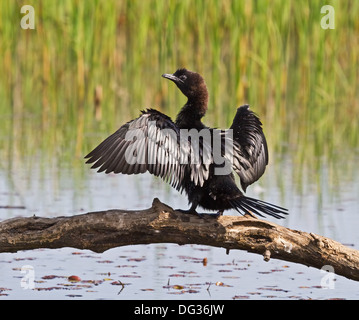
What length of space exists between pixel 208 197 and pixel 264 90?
7.22 metres

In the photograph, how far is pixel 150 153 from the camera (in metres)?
4.91

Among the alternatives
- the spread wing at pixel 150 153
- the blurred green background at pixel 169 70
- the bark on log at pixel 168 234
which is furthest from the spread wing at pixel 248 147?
the blurred green background at pixel 169 70

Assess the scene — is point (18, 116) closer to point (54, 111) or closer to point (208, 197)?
point (54, 111)

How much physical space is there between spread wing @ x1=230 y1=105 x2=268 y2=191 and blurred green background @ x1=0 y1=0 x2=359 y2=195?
3848 millimetres

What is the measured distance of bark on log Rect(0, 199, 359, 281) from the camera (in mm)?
4859

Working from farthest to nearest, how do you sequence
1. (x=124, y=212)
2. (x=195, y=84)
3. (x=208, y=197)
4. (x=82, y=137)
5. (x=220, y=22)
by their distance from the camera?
(x=220, y=22) → (x=82, y=137) → (x=195, y=84) → (x=208, y=197) → (x=124, y=212)

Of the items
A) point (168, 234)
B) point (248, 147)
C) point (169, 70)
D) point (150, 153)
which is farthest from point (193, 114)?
point (169, 70)

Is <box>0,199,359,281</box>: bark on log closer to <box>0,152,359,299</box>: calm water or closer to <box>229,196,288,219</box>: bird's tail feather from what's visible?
<box>229,196,288,219</box>: bird's tail feather

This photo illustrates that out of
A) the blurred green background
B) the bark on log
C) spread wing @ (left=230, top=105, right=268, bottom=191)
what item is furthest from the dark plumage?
the blurred green background

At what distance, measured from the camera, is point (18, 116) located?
11977 millimetres

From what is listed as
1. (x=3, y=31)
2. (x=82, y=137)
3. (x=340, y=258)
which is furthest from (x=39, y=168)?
(x=340, y=258)

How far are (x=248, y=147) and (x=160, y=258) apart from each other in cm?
113

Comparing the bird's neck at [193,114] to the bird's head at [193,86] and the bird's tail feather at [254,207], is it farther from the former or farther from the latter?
the bird's tail feather at [254,207]

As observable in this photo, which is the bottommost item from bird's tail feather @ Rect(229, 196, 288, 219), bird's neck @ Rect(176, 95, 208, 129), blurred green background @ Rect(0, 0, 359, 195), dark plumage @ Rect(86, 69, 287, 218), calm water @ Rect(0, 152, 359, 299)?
calm water @ Rect(0, 152, 359, 299)
